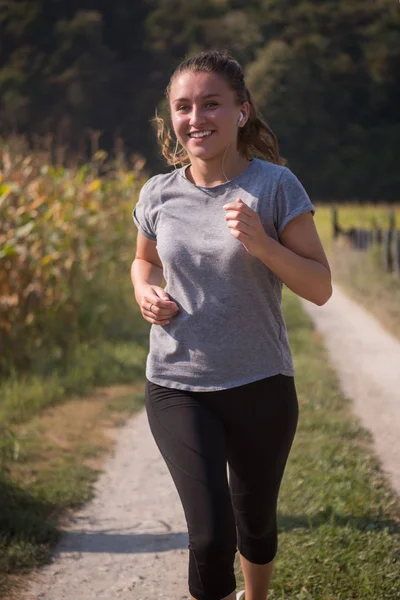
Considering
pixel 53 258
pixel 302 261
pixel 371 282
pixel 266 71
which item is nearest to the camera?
pixel 302 261

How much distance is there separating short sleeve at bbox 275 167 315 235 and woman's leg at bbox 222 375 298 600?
47 cm

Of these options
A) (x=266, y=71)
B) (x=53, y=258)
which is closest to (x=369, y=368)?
(x=53, y=258)

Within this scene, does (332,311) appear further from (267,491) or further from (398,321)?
(267,491)

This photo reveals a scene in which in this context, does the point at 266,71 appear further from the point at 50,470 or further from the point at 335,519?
the point at 335,519

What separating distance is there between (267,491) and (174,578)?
1.31 m

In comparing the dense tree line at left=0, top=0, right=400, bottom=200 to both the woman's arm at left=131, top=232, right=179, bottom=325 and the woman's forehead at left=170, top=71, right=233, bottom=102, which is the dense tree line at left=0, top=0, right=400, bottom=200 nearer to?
the woman's arm at left=131, top=232, right=179, bottom=325

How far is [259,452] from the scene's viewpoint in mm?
2752

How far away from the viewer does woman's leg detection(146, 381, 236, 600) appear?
256 centimetres

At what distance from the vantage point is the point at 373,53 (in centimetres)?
4853

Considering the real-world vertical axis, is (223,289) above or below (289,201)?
below

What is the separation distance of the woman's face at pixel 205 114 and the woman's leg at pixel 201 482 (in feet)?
2.36

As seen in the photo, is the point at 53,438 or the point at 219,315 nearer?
the point at 219,315

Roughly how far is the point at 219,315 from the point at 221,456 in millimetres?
397

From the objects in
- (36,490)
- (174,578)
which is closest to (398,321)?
(36,490)
